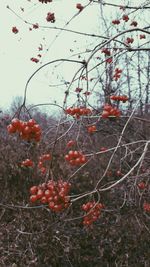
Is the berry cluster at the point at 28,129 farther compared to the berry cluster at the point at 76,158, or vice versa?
the berry cluster at the point at 76,158

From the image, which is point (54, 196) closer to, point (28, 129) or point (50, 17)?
point (28, 129)

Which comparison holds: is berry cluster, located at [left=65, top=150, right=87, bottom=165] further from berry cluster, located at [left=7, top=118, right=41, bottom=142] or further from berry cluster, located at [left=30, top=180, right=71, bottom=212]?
berry cluster, located at [left=7, top=118, right=41, bottom=142]

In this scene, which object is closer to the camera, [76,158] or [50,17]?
[76,158]

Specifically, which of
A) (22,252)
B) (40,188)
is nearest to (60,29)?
(40,188)

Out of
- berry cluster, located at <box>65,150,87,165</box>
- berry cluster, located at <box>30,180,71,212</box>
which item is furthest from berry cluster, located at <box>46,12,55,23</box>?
berry cluster, located at <box>30,180,71,212</box>

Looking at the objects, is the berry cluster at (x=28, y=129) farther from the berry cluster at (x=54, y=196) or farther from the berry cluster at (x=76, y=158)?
the berry cluster at (x=76, y=158)

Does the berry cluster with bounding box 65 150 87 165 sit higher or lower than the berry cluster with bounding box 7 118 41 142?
lower

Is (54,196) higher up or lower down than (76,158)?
lower down

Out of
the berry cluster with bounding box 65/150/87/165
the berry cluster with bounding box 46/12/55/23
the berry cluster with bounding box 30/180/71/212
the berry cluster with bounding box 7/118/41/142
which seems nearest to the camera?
the berry cluster with bounding box 7/118/41/142

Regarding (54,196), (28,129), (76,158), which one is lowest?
(54,196)

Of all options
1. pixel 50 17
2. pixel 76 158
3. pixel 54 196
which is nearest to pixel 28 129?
pixel 54 196

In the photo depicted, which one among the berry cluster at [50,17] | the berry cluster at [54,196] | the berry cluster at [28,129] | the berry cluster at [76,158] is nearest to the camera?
the berry cluster at [28,129]

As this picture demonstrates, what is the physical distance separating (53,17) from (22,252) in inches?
104

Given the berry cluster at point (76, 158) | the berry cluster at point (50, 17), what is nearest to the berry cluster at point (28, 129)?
the berry cluster at point (76, 158)
